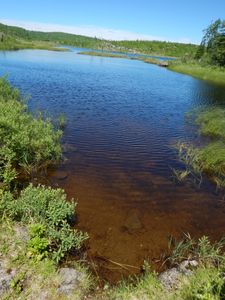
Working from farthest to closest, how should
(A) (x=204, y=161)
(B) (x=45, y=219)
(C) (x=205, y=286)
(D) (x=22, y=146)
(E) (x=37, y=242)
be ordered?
(A) (x=204, y=161) < (D) (x=22, y=146) < (B) (x=45, y=219) < (E) (x=37, y=242) < (C) (x=205, y=286)

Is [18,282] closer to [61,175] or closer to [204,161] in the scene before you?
[61,175]

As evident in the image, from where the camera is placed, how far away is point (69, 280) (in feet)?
18.4

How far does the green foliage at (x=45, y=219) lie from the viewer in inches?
242

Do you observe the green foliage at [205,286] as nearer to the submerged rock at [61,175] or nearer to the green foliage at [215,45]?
the submerged rock at [61,175]

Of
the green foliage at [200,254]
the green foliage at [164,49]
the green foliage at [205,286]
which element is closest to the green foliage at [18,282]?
the green foliage at [205,286]

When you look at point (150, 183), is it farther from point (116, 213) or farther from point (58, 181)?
point (58, 181)

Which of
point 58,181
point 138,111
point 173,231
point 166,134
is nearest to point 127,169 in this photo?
point 58,181

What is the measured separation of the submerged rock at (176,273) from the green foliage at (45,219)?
222cm

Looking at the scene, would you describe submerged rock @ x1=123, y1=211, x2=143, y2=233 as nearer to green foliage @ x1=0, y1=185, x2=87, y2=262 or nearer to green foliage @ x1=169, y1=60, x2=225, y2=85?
green foliage @ x1=0, y1=185, x2=87, y2=262

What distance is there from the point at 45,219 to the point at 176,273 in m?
3.56

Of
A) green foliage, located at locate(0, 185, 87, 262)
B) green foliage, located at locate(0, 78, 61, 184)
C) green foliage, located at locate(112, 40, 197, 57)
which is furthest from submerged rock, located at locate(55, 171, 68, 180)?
green foliage, located at locate(112, 40, 197, 57)

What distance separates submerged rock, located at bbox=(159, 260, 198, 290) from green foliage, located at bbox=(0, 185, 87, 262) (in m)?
2.22

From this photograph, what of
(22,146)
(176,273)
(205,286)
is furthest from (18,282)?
(22,146)

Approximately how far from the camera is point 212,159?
12438 mm
